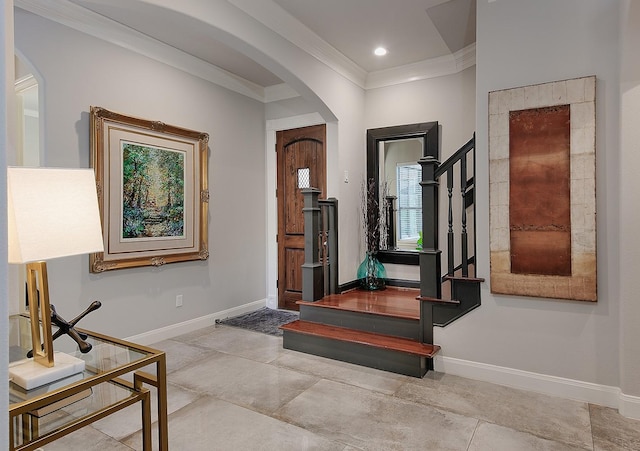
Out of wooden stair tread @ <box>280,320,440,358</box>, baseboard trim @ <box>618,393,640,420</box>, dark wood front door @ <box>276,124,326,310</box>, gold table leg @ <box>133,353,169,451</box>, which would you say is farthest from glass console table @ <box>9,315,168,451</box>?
dark wood front door @ <box>276,124,326,310</box>

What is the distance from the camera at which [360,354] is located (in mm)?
3248

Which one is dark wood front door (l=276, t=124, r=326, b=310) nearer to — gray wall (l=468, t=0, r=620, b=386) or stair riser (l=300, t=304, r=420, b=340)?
stair riser (l=300, t=304, r=420, b=340)

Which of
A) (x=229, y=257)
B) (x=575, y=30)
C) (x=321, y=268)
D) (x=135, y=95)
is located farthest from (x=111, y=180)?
(x=575, y=30)

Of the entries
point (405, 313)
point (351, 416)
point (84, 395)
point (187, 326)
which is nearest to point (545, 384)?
point (405, 313)

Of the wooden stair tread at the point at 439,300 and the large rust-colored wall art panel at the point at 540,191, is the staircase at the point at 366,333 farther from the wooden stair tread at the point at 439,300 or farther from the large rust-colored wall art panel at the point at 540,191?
the large rust-colored wall art panel at the point at 540,191

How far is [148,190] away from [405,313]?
8.89 ft

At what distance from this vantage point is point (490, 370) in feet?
A: 9.50

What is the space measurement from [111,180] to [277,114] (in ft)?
7.93

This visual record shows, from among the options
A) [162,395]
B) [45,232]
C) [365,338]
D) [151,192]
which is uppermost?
[151,192]

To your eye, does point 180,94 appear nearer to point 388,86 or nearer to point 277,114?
point 277,114

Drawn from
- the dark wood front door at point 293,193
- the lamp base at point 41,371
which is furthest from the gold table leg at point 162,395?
the dark wood front door at point 293,193

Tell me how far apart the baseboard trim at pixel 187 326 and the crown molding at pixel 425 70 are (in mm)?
3217

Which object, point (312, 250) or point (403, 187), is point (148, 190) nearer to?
point (312, 250)

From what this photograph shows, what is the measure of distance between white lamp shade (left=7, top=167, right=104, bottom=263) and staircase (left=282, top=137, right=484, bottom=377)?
2333 millimetres
